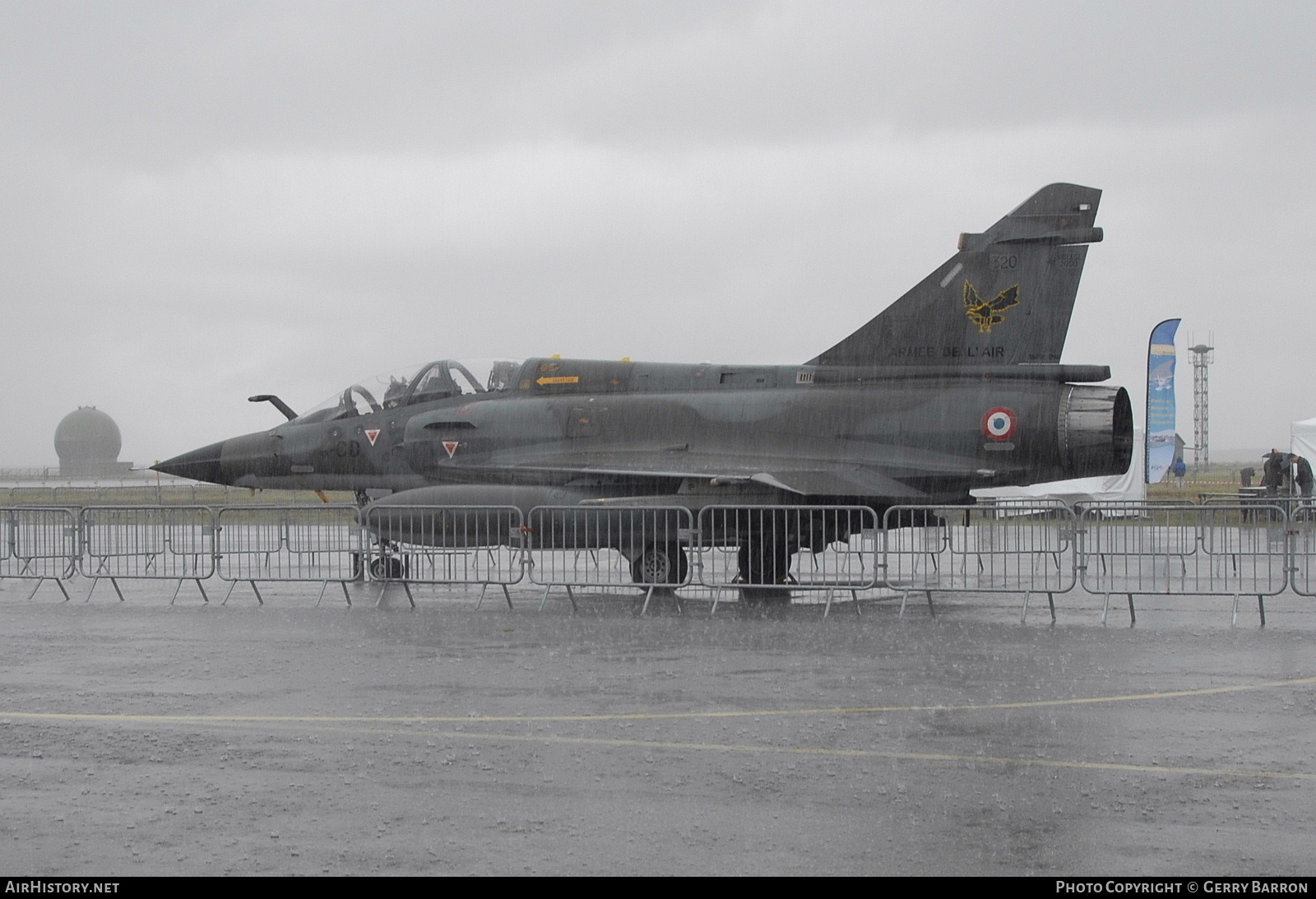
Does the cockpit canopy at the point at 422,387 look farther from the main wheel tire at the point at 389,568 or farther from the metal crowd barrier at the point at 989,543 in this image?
the metal crowd barrier at the point at 989,543

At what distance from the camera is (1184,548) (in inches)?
473

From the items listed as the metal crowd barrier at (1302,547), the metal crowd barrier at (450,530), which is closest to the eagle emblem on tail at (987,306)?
the metal crowd barrier at (1302,547)

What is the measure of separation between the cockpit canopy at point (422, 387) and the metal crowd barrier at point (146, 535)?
7.45 ft

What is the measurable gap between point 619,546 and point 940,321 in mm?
4184

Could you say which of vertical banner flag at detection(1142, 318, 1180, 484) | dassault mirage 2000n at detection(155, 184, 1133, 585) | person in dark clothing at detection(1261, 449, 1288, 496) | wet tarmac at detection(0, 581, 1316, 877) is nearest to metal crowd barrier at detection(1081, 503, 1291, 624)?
wet tarmac at detection(0, 581, 1316, 877)

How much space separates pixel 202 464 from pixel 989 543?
10044 millimetres

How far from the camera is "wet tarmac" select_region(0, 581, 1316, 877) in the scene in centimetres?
426

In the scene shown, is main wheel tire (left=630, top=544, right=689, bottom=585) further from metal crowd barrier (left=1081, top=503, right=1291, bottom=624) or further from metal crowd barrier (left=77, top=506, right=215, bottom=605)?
metal crowd barrier (left=77, top=506, right=215, bottom=605)

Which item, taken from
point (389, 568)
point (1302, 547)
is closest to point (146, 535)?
point (389, 568)

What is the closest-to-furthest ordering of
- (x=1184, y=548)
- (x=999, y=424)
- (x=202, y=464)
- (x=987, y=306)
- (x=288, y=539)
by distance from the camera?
(x=1184, y=548) < (x=999, y=424) < (x=987, y=306) < (x=288, y=539) < (x=202, y=464)

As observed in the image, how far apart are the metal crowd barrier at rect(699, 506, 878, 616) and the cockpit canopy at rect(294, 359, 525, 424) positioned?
159 inches

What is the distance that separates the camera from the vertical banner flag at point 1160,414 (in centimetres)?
2553

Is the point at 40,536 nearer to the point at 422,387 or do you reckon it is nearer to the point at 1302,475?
the point at 422,387
